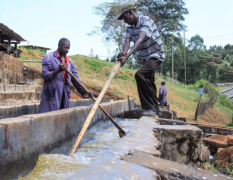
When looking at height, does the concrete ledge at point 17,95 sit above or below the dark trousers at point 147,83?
below

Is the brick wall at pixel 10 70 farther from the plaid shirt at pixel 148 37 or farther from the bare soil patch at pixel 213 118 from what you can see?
the bare soil patch at pixel 213 118

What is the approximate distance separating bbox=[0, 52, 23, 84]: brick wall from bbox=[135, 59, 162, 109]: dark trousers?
28.0 feet

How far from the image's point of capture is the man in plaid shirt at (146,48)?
3.99 m

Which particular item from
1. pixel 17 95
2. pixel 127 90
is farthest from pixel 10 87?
pixel 127 90

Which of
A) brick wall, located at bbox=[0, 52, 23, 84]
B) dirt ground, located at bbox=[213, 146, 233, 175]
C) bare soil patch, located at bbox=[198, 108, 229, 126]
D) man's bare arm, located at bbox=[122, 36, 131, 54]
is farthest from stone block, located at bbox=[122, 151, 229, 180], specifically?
bare soil patch, located at bbox=[198, 108, 229, 126]

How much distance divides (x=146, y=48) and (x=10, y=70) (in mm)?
9789

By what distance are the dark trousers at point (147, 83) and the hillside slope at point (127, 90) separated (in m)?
11.8

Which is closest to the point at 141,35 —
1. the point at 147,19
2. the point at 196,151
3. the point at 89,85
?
the point at 147,19

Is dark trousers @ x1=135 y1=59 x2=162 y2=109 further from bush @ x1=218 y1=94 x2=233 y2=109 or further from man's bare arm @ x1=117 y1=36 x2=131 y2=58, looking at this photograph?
bush @ x1=218 y1=94 x2=233 y2=109

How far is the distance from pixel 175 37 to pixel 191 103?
24.5 metres

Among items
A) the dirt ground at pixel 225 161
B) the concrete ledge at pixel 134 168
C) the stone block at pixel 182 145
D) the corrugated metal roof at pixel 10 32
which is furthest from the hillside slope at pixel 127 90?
the concrete ledge at pixel 134 168

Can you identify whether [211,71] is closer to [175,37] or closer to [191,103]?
[175,37]

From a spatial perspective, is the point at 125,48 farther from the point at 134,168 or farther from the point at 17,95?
the point at 17,95

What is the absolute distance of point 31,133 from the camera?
247cm
